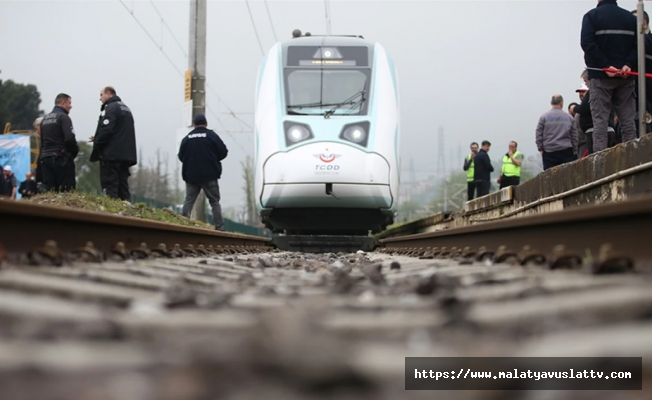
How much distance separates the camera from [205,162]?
1025cm

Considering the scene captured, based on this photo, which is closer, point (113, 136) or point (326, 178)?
point (326, 178)

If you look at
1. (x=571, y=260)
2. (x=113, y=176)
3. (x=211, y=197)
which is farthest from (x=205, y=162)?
(x=571, y=260)

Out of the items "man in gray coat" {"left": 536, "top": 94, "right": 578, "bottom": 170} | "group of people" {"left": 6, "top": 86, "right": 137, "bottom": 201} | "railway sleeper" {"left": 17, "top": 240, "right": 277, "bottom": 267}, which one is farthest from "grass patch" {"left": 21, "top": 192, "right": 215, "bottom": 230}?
"man in gray coat" {"left": 536, "top": 94, "right": 578, "bottom": 170}

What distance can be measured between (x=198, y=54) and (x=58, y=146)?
533 cm

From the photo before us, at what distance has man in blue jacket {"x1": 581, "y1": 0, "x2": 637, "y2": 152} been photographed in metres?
6.41

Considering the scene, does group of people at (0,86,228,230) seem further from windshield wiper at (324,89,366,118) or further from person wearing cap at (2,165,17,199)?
windshield wiper at (324,89,366,118)

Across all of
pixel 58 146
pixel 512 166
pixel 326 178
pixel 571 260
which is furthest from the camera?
pixel 512 166

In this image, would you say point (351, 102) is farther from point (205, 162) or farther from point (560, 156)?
point (560, 156)

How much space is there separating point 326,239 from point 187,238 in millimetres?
4140

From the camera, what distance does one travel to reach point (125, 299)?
1.87 meters

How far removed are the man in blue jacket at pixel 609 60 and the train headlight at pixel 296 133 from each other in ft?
11.9

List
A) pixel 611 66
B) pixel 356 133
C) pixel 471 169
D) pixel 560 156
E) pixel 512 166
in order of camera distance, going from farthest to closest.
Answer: pixel 471 169, pixel 512 166, pixel 560 156, pixel 356 133, pixel 611 66

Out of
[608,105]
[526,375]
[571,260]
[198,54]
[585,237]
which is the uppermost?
[198,54]

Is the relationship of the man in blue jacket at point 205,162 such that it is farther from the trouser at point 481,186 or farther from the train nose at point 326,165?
the trouser at point 481,186
